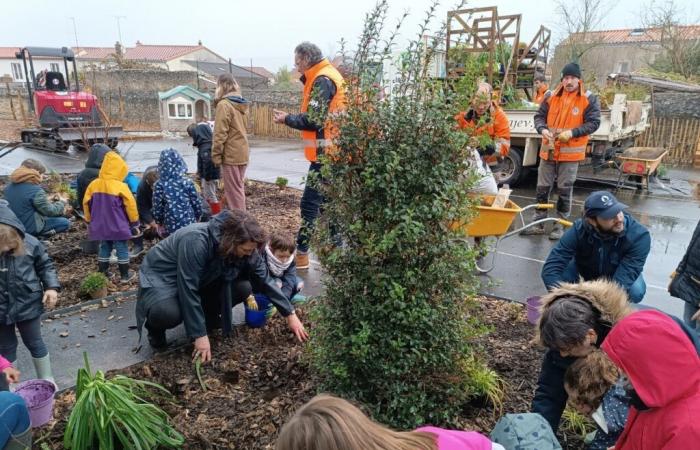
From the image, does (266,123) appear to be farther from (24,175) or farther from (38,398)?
(38,398)

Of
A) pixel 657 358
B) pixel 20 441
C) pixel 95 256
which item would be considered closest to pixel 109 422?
pixel 20 441

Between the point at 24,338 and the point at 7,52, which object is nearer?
the point at 24,338

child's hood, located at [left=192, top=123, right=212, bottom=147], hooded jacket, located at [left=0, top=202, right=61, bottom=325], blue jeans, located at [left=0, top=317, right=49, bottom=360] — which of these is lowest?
blue jeans, located at [left=0, top=317, right=49, bottom=360]

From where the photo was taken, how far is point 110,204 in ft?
15.7

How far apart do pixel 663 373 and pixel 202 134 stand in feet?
21.7

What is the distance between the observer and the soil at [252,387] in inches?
106

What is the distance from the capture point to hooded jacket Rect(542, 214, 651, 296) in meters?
3.29

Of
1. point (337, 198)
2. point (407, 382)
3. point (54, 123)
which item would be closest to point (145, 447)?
point (407, 382)

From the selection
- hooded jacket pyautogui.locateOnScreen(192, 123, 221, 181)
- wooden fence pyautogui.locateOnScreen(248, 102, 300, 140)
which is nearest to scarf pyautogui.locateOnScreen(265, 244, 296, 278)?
hooded jacket pyautogui.locateOnScreen(192, 123, 221, 181)

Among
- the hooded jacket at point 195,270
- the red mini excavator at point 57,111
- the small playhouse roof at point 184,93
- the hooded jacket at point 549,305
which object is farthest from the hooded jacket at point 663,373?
the small playhouse roof at point 184,93

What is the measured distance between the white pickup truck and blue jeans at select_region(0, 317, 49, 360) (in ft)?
24.6

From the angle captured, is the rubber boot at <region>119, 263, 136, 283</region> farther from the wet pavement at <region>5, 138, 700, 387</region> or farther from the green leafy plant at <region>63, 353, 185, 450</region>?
the green leafy plant at <region>63, 353, 185, 450</region>

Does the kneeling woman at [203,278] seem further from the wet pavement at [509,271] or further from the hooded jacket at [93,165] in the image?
the hooded jacket at [93,165]

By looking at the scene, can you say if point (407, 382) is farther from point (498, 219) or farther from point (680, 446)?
point (498, 219)
